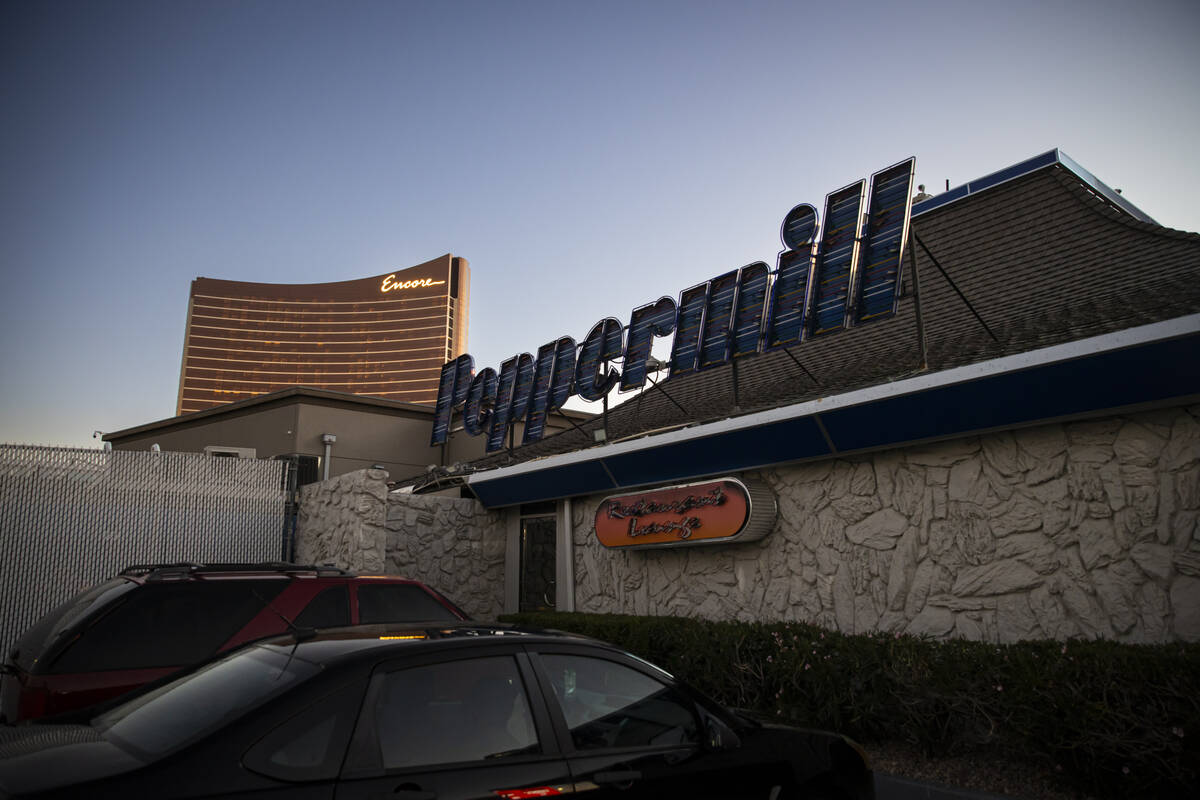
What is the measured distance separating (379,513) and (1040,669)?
10.5 m

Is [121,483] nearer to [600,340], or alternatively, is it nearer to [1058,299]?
[600,340]

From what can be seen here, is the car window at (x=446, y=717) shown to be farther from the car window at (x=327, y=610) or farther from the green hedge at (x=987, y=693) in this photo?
the car window at (x=327, y=610)

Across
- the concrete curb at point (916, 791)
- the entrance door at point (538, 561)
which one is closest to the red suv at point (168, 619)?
the concrete curb at point (916, 791)

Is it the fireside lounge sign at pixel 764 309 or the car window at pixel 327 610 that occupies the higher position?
the fireside lounge sign at pixel 764 309

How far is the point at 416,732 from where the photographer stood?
2.83m

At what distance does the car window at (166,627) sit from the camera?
15.4 ft

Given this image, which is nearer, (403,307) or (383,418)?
(383,418)

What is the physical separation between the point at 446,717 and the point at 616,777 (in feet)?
2.54

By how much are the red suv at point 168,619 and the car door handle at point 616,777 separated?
1.85m

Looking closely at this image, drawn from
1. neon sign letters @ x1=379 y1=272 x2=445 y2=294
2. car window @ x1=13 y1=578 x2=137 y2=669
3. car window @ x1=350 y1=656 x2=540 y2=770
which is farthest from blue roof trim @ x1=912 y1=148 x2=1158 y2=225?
neon sign letters @ x1=379 y1=272 x2=445 y2=294

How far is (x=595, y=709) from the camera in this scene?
11.1ft

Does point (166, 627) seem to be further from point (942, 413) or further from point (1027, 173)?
point (1027, 173)

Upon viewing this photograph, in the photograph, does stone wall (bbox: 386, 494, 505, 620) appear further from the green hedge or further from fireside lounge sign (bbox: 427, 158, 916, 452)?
the green hedge

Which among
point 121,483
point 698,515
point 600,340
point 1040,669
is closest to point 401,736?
point 1040,669
